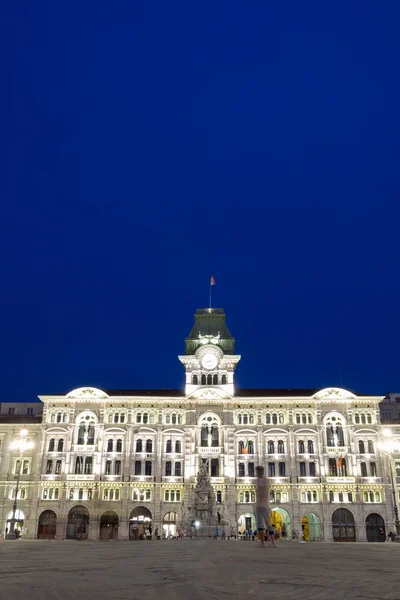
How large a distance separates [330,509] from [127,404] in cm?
2847

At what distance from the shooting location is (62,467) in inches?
2766

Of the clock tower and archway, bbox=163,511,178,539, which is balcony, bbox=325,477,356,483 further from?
archway, bbox=163,511,178,539

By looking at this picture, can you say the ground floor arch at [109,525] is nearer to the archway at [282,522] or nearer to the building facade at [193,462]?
the building facade at [193,462]

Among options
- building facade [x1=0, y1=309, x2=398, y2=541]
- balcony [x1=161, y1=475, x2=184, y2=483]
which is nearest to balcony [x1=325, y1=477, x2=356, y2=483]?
building facade [x1=0, y1=309, x2=398, y2=541]

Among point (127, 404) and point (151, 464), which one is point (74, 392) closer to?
point (127, 404)

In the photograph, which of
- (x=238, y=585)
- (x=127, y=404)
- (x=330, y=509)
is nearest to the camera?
(x=238, y=585)

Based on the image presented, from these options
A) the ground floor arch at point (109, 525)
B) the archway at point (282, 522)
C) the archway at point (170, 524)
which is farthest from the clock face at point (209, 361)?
the ground floor arch at point (109, 525)

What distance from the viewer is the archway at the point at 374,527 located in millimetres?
67188

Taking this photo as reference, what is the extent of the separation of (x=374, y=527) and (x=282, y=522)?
36.2 ft

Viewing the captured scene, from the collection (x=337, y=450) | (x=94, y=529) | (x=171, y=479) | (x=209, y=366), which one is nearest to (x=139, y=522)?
(x=94, y=529)

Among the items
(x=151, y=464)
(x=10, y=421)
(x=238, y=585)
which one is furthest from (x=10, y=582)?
(x=10, y=421)

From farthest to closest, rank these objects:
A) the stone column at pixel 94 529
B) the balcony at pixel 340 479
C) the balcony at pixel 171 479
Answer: the balcony at pixel 171 479 < the balcony at pixel 340 479 < the stone column at pixel 94 529

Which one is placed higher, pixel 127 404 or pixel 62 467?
pixel 127 404

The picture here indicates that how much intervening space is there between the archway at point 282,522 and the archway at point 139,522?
1540 cm
